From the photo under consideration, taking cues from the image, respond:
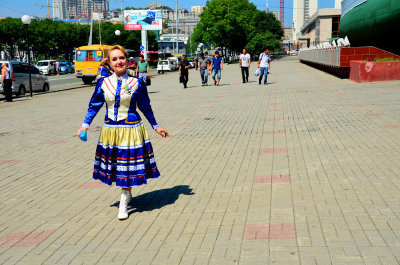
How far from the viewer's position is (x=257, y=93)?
1738 centimetres

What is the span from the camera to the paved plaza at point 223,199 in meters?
3.67

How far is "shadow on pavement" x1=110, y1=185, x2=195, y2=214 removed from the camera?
16.1 feet

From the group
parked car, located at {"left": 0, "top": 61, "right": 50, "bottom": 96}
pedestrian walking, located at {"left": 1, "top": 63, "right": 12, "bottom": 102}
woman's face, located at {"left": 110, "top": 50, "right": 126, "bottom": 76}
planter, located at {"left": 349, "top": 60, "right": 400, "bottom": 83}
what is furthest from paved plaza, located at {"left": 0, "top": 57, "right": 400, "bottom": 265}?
parked car, located at {"left": 0, "top": 61, "right": 50, "bottom": 96}

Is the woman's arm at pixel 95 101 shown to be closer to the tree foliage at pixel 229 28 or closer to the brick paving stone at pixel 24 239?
the brick paving stone at pixel 24 239

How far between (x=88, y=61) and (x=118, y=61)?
3050 centimetres

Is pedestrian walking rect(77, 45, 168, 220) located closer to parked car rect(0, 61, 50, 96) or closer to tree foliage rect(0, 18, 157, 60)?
parked car rect(0, 61, 50, 96)

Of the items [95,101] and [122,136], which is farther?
[95,101]

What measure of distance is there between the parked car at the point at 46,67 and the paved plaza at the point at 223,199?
40.7 m

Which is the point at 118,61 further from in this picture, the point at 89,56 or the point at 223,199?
the point at 89,56

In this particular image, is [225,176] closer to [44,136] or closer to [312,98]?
[44,136]

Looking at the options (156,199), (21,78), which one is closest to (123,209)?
(156,199)

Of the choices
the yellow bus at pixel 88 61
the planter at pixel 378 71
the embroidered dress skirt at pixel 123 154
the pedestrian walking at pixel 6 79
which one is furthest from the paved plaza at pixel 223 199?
the yellow bus at pixel 88 61

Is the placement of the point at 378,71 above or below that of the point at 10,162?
above

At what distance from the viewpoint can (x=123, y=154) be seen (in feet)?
14.6
